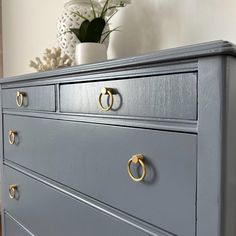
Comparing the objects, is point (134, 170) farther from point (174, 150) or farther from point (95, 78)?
point (95, 78)

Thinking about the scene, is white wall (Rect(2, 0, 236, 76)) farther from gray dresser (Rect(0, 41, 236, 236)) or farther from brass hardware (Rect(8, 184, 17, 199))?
brass hardware (Rect(8, 184, 17, 199))

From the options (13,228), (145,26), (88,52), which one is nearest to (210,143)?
(88,52)

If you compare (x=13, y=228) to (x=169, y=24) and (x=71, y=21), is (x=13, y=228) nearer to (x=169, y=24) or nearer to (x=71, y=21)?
(x=71, y=21)

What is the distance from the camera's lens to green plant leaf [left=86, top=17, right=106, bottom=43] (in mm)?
1101

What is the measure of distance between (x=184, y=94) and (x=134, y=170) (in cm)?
22

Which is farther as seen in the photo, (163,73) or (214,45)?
(163,73)

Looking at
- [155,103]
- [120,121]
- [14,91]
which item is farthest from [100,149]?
[14,91]

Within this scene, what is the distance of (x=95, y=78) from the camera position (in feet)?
2.67

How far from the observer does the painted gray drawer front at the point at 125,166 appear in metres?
0.60

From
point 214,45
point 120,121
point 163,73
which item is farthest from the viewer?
point 120,121

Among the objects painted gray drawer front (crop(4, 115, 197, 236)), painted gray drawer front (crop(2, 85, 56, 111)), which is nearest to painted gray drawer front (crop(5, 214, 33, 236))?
painted gray drawer front (crop(4, 115, 197, 236))

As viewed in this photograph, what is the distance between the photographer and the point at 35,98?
1.13 m

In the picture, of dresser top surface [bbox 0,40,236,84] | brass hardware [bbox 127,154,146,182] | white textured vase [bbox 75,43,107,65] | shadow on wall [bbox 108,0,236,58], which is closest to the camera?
dresser top surface [bbox 0,40,236,84]

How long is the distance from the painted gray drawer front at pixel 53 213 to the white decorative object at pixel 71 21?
56 cm
